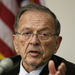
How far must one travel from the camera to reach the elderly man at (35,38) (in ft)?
4.90

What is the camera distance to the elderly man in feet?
4.90

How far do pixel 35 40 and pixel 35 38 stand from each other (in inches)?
0.8

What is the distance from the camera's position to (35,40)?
4.84 feet

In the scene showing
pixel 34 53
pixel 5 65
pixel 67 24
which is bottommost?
pixel 67 24

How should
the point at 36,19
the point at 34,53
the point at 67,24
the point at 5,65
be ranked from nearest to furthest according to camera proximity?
the point at 5,65 < the point at 34,53 < the point at 36,19 < the point at 67,24

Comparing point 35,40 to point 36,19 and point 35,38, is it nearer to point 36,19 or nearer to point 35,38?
point 35,38

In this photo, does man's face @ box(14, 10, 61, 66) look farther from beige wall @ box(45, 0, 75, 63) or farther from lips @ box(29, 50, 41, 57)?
beige wall @ box(45, 0, 75, 63)

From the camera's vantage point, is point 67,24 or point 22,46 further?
point 67,24

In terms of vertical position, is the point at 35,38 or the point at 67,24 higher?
the point at 35,38

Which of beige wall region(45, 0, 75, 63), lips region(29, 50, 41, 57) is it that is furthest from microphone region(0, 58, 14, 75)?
beige wall region(45, 0, 75, 63)

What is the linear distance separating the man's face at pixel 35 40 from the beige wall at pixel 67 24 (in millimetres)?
703

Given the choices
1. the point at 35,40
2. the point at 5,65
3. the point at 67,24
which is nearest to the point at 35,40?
the point at 35,40

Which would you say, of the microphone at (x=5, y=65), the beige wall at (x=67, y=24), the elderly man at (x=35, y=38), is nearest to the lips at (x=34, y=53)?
the elderly man at (x=35, y=38)

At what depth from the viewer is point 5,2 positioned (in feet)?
6.69
